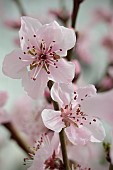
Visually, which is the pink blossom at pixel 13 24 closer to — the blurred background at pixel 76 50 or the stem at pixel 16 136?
the blurred background at pixel 76 50

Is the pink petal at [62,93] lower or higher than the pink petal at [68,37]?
lower

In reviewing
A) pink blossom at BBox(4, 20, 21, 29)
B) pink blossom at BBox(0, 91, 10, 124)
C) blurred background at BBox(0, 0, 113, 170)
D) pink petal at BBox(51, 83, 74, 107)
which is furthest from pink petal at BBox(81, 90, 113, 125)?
pink blossom at BBox(4, 20, 21, 29)

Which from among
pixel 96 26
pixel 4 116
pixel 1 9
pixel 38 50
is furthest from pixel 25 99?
pixel 1 9

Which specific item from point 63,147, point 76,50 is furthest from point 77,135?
point 76,50

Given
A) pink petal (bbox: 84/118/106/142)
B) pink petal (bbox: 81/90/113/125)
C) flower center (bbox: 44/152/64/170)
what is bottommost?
flower center (bbox: 44/152/64/170)

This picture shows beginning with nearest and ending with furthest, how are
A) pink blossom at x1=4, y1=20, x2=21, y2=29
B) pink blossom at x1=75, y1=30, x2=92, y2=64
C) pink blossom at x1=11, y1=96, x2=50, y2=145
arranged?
1. pink blossom at x1=11, y1=96, x2=50, y2=145
2. pink blossom at x1=4, y1=20, x2=21, y2=29
3. pink blossom at x1=75, y1=30, x2=92, y2=64

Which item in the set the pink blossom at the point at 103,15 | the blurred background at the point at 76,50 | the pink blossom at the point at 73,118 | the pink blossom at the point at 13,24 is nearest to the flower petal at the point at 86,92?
the pink blossom at the point at 73,118

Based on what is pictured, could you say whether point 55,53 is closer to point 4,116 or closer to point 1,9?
point 4,116

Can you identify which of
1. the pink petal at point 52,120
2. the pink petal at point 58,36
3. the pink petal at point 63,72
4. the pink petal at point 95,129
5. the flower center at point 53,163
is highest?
the pink petal at point 58,36

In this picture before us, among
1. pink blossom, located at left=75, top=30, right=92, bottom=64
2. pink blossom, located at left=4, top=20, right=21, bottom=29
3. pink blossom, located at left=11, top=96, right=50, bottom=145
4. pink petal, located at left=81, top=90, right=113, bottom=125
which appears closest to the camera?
pink petal, located at left=81, top=90, right=113, bottom=125

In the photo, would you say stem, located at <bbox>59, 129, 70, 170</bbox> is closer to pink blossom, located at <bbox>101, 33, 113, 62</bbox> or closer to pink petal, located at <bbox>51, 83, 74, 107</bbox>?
pink petal, located at <bbox>51, 83, 74, 107</bbox>
